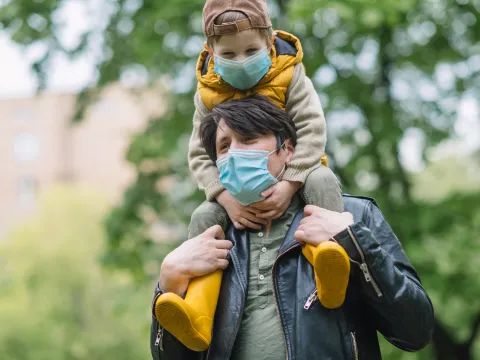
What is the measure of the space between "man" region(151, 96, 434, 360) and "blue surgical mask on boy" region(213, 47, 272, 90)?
87 millimetres

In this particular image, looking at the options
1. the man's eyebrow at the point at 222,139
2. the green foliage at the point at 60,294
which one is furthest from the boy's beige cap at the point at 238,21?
the green foliage at the point at 60,294

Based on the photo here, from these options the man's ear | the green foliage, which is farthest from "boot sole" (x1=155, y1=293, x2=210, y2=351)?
the green foliage

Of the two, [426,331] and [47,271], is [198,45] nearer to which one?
[426,331]

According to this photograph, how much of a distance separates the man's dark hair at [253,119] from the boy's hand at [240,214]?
10.2 inches

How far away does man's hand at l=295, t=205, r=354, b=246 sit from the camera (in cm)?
299

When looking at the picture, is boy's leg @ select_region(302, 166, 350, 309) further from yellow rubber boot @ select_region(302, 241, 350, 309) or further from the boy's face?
the boy's face

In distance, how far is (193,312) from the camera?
3014 millimetres

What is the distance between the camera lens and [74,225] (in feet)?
92.8

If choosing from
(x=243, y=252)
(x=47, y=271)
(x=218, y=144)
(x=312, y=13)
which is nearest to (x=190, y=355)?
(x=243, y=252)

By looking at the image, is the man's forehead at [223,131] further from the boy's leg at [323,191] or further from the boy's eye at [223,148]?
the boy's leg at [323,191]

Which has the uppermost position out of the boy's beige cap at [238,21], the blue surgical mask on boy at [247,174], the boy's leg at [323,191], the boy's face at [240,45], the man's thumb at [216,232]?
the boy's beige cap at [238,21]

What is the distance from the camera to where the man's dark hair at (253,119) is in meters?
3.19

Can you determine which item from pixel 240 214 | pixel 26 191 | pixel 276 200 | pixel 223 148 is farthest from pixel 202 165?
pixel 26 191

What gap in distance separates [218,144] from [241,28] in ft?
1.49
